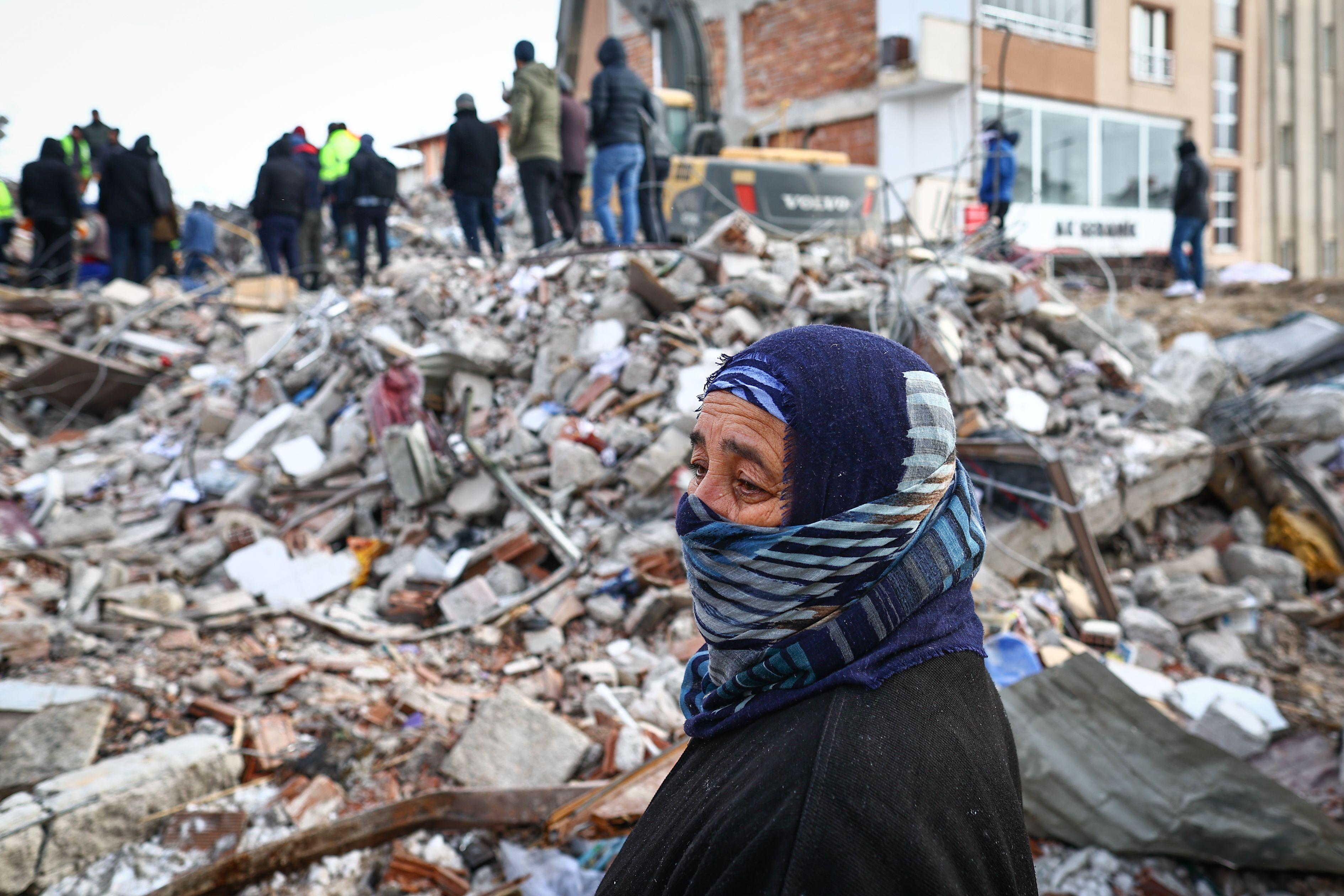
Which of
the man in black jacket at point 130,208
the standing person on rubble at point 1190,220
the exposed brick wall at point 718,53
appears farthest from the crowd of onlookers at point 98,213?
the standing person on rubble at point 1190,220

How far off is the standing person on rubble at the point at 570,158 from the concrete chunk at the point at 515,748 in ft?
21.8

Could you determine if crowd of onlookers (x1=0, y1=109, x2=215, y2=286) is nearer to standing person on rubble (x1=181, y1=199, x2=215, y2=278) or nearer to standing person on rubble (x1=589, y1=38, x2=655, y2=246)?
standing person on rubble (x1=181, y1=199, x2=215, y2=278)

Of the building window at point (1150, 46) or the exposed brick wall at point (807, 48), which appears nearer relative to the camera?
the exposed brick wall at point (807, 48)

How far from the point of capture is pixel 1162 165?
63.9 feet

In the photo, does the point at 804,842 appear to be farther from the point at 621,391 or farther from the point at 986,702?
the point at 621,391

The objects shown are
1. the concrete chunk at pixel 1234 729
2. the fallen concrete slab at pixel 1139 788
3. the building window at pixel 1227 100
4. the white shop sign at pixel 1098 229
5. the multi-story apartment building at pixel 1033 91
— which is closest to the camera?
the fallen concrete slab at pixel 1139 788

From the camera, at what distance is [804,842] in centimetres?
89

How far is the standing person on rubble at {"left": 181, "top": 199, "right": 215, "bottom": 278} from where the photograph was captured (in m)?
13.0

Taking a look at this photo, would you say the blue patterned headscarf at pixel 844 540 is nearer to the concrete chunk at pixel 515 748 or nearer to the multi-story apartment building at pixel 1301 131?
the concrete chunk at pixel 515 748

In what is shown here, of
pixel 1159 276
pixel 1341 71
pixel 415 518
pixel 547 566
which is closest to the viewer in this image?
pixel 547 566

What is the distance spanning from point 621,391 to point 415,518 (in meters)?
1.83

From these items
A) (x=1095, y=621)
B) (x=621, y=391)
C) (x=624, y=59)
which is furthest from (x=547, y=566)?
(x=624, y=59)

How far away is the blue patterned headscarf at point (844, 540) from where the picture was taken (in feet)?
3.43

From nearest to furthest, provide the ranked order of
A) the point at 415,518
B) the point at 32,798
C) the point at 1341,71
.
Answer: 1. the point at 32,798
2. the point at 415,518
3. the point at 1341,71
